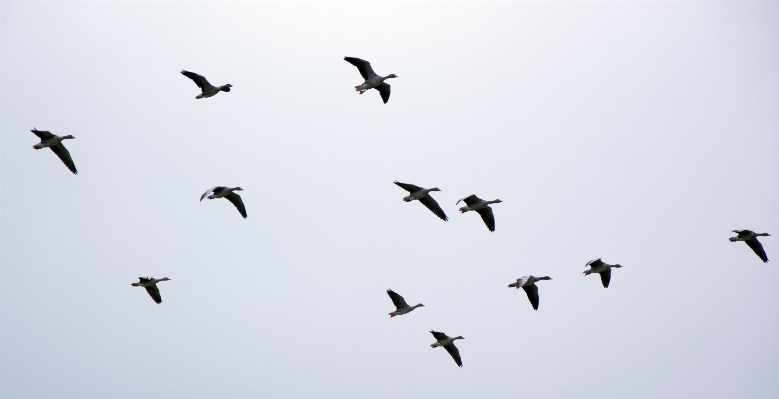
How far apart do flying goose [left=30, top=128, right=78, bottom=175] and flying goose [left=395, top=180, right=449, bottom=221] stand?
32.1 ft

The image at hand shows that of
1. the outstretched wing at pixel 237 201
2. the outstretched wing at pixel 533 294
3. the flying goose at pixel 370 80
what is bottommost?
the outstretched wing at pixel 533 294

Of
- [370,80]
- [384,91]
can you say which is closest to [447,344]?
[384,91]

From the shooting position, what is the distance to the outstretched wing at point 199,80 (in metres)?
41.9

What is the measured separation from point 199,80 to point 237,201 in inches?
155

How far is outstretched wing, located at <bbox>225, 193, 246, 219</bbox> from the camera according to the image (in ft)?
143

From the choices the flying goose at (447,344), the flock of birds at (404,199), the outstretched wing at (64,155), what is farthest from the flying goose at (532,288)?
the outstretched wing at (64,155)

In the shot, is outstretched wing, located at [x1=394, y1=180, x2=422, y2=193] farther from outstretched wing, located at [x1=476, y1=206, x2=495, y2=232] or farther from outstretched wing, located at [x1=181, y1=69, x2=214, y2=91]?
outstretched wing, located at [x1=181, y1=69, x2=214, y2=91]

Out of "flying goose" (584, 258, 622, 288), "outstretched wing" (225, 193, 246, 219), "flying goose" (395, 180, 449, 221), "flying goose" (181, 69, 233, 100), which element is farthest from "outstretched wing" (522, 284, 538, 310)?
"flying goose" (181, 69, 233, 100)

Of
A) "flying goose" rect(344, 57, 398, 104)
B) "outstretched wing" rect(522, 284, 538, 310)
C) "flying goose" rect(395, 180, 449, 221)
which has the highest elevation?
"flying goose" rect(344, 57, 398, 104)

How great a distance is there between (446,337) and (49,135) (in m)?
13.5

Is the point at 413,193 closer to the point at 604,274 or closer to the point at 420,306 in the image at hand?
the point at 420,306

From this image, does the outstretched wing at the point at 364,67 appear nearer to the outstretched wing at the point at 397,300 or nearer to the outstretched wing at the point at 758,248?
the outstretched wing at the point at 397,300

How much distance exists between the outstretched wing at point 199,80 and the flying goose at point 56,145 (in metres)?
4.06

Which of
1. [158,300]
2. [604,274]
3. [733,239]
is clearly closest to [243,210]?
[158,300]
